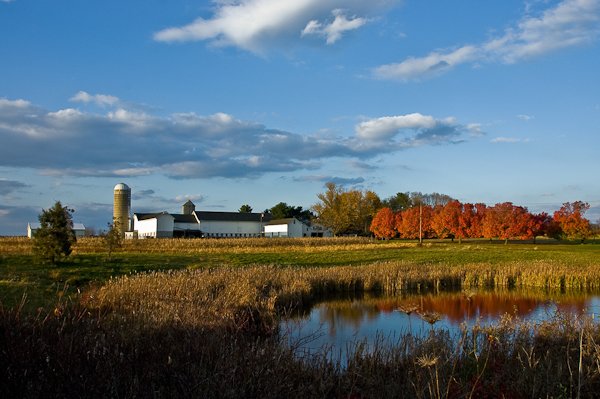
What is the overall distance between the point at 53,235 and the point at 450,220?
2452 inches

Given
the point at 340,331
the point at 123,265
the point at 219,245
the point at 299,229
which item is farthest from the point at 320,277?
the point at 299,229

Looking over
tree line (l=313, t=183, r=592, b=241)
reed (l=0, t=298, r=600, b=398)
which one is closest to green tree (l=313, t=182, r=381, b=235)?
tree line (l=313, t=183, r=592, b=241)

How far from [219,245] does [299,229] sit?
151ft

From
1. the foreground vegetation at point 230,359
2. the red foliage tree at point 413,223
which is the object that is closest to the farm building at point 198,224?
the red foliage tree at point 413,223

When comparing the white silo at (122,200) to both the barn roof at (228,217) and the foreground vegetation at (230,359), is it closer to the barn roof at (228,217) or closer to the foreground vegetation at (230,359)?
the barn roof at (228,217)

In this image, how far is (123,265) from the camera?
26688mm

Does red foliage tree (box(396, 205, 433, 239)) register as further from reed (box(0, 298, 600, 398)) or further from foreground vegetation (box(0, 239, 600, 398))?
reed (box(0, 298, 600, 398))

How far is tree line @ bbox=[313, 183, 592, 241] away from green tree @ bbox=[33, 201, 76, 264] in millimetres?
48185

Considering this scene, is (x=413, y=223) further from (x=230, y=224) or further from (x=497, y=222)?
(x=230, y=224)

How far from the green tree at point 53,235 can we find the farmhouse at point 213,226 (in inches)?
2533

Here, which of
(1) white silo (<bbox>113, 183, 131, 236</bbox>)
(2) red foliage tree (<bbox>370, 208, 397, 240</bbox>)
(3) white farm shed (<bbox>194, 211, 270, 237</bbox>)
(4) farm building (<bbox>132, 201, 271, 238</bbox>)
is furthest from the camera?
(3) white farm shed (<bbox>194, 211, 270, 237</bbox>)

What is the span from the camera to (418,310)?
14.1 meters

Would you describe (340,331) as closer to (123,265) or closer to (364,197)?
(123,265)

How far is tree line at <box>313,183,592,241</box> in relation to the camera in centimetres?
7019
